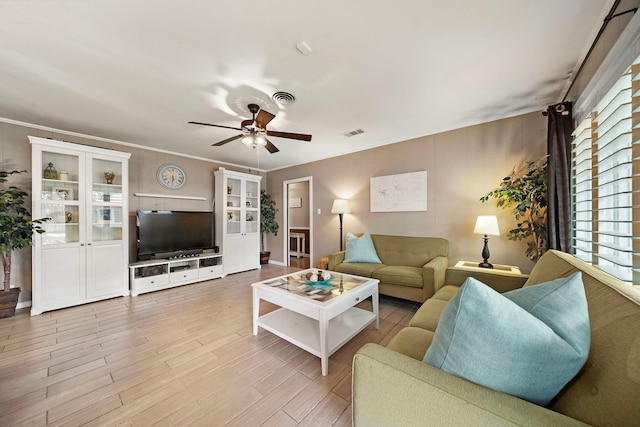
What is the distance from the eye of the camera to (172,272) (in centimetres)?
377

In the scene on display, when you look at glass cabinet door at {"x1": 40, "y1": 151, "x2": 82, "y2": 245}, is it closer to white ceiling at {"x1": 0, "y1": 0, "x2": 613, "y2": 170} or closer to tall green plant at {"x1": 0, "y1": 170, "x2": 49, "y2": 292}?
tall green plant at {"x1": 0, "y1": 170, "x2": 49, "y2": 292}

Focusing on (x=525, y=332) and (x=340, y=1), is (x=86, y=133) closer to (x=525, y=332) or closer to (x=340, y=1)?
(x=340, y=1)

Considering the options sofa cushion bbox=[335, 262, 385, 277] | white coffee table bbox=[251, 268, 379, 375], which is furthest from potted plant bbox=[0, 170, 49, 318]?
sofa cushion bbox=[335, 262, 385, 277]

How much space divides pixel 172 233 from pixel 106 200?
38.4 inches

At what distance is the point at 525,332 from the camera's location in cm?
69

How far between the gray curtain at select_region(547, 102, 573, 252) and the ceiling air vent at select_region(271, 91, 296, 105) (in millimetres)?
2399

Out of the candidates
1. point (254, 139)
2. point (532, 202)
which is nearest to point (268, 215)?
point (254, 139)

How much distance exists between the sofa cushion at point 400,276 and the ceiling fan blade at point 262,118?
2.18 meters

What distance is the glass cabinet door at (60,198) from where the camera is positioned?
9.48ft

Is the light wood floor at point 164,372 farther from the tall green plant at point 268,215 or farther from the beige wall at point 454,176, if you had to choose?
the tall green plant at point 268,215

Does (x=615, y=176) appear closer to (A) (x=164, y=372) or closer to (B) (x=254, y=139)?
(B) (x=254, y=139)

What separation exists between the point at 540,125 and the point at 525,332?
120 inches

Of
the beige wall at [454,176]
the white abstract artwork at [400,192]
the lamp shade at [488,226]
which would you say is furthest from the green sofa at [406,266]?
the lamp shade at [488,226]

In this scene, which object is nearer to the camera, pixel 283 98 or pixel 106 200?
pixel 283 98
